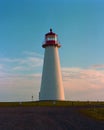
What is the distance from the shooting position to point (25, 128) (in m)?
16.1

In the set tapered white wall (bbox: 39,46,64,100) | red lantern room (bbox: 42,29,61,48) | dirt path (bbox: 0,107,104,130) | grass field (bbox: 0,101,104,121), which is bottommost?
dirt path (bbox: 0,107,104,130)

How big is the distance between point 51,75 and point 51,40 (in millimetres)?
6153

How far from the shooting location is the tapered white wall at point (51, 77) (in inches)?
1927

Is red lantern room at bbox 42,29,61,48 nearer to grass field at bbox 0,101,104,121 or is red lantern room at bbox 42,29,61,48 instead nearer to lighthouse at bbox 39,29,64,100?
lighthouse at bbox 39,29,64,100

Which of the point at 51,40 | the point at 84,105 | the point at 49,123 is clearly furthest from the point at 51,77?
the point at 49,123

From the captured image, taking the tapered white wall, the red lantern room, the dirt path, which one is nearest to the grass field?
the tapered white wall

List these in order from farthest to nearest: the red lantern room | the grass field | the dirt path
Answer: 1. the red lantern room
2. the grass field
3. the dirt path

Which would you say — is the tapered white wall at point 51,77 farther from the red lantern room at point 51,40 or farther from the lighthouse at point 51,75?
the red lantern room at point 51,40

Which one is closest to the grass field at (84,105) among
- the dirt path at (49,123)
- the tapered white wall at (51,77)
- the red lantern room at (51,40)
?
the tapered white wall at (51,77)

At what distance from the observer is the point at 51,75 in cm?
4925

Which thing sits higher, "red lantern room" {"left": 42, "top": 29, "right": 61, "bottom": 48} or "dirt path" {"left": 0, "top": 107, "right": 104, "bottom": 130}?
"red lantern room" {"left": 42, "top": 29, "right": 61, "bottom": 48}

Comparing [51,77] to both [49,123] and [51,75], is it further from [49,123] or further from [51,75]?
[49,123]

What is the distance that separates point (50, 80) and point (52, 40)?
7.00 m

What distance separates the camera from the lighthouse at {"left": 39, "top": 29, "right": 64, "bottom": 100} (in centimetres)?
4894
